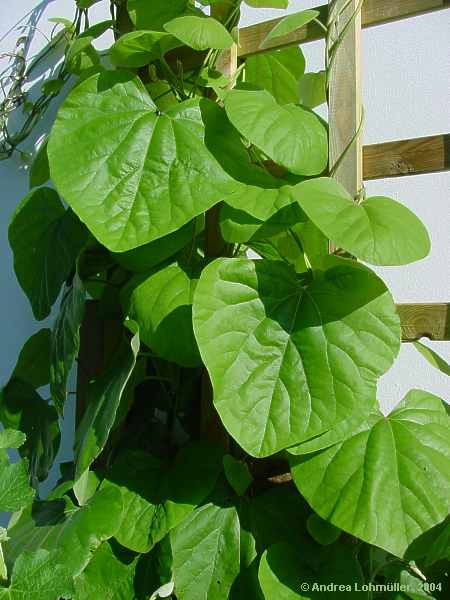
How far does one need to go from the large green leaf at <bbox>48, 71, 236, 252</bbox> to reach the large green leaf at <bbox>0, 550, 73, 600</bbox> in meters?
0.37

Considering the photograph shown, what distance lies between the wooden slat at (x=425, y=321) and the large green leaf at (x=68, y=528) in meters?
0.46

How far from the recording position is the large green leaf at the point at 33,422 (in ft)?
3.45

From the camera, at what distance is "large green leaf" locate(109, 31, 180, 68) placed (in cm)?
93

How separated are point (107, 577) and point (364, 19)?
2.85 ft

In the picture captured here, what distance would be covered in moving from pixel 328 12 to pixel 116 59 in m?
0.32

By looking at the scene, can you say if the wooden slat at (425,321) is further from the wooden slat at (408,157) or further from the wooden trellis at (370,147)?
the wooden slat at (408,157)

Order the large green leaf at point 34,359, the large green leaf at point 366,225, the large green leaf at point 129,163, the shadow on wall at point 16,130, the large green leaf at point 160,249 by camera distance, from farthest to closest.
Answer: the shadow on wall at point 16,130
the large green leaf at point 34,359
the large green leaf at point 160,249
the large green leaf at point 129,163
the large green leaf at point 366,225

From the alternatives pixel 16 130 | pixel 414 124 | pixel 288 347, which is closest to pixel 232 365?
pixel 288 347

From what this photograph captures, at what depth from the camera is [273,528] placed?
0.89 meters

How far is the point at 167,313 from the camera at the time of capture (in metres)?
Result: 0.86

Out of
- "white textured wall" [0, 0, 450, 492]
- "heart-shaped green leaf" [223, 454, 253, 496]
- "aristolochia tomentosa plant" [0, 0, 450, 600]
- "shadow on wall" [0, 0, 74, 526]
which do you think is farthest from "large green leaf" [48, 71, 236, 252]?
"shadow on wall" [0, 0, 74, 526]

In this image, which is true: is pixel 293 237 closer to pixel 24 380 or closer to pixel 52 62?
pixel 24 380

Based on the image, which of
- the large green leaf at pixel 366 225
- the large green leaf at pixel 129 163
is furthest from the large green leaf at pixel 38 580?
the large green leaf at pixel 366 225

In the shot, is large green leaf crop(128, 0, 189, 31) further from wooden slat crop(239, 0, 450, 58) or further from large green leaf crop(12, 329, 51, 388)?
large green leaf crop(12, 329, 51, 388)
